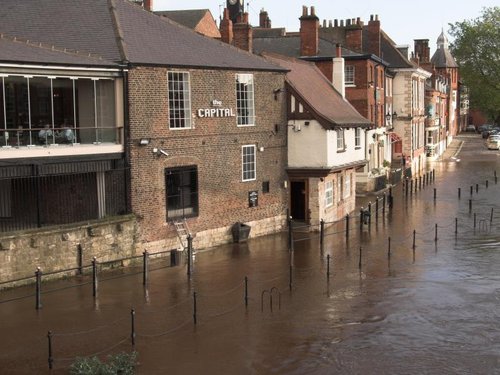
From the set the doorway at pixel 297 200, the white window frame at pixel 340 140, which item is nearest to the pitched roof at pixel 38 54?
the doorway at pixel 297 200

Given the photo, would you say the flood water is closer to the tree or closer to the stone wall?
the stone wall

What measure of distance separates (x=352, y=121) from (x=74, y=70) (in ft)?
54.9

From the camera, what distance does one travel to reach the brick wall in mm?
27297

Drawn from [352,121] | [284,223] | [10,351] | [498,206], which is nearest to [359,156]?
[352,121]

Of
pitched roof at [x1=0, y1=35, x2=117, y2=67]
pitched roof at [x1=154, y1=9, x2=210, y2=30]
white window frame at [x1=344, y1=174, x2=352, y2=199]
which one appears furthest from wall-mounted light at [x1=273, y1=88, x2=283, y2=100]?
pitched roof at [x1=154, y1=9, x2=210, y2=30]

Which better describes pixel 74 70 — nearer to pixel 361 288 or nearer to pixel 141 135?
pixel 141 135

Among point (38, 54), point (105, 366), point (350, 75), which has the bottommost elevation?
point (105, 366)

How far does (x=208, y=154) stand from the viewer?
3023 cm

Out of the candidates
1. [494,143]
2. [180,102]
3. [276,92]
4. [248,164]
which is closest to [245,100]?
[276,92]

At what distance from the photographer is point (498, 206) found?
4441 centimetres

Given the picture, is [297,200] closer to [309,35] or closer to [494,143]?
[309,35]

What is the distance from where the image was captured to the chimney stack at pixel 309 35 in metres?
47.1

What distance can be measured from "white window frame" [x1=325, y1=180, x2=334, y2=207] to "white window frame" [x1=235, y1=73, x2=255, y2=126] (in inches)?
215

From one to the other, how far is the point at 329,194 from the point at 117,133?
42.6 feet
